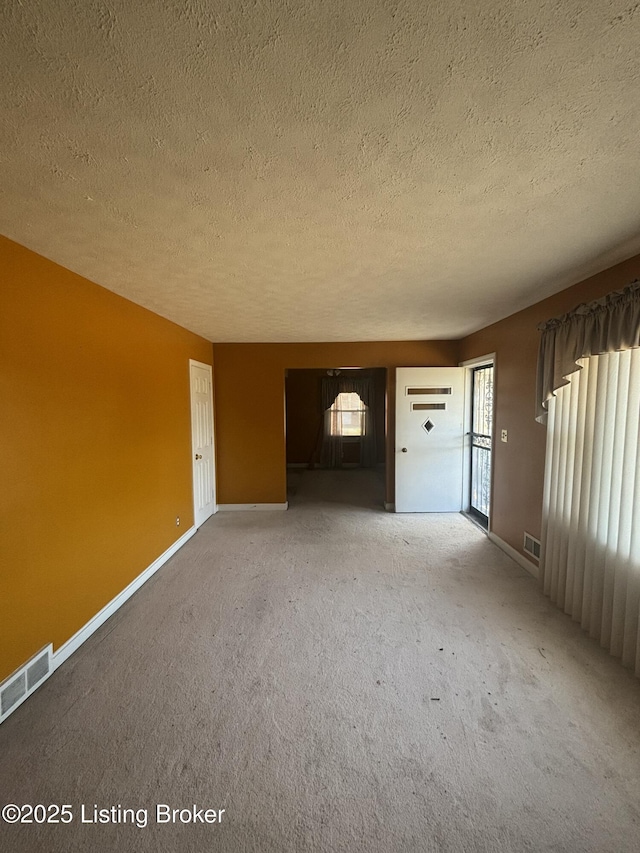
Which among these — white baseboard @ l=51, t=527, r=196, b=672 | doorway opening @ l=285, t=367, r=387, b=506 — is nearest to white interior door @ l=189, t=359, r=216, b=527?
white baseboard @ l=51, t=527, r=196, b=672

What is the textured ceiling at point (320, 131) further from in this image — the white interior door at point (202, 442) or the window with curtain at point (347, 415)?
the window with curtain at point (347, 415)

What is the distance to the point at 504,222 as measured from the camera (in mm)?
1485

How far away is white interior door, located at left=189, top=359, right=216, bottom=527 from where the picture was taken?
12.7 ft

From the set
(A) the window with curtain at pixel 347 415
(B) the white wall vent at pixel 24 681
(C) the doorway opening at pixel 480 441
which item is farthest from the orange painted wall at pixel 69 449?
(A) the window with curtain at pixel 347 415

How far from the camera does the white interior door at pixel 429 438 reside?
4.33 meters

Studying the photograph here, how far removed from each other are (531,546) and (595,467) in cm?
111

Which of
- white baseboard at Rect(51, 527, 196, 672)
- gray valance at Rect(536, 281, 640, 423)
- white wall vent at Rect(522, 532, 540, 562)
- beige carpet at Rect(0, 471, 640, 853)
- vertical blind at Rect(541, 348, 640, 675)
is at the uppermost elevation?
gray valance at Rect(536, 281, 640, 423)

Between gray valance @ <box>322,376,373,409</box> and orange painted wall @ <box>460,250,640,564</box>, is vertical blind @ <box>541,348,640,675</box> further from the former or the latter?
gray valance @ <box>322,376,373,409</box>

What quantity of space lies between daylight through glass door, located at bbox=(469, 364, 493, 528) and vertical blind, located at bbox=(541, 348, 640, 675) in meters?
1.58

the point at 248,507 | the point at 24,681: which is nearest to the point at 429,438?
the point at 248,507

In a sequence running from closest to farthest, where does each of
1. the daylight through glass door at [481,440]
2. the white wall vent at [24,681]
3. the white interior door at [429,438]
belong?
the white wall vent at [24,681] → the daylight through glass door at [481,440] → the white interior door at [429,438]

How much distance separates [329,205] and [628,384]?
1.84 metres

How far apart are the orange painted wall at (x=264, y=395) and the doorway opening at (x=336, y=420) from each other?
253 centimetres

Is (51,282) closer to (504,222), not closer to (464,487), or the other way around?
(504,222)
